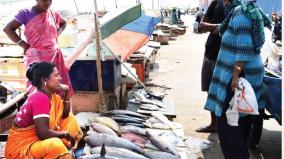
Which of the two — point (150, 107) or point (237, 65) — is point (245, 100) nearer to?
point (237, 65)

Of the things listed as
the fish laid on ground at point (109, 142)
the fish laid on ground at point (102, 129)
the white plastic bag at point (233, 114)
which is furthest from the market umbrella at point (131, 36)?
the white plastic bag at point (233, 114)

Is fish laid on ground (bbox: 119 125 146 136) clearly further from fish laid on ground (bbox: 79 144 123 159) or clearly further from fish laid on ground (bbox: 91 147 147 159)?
fish laid on ground (bbox: 79 144 123 159)

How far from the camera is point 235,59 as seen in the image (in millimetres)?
3914

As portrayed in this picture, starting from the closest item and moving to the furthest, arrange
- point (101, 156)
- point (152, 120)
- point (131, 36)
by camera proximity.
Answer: point (101, 156) < point (152, 120) < point (131, 36)

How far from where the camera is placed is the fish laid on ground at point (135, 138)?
4.50 metres

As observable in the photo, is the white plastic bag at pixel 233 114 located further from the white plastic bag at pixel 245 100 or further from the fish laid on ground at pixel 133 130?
the fish laid on ground at pixel 133 130

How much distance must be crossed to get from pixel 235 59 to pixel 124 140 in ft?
4.63

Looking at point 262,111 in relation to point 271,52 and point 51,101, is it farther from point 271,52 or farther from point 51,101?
point 51,101

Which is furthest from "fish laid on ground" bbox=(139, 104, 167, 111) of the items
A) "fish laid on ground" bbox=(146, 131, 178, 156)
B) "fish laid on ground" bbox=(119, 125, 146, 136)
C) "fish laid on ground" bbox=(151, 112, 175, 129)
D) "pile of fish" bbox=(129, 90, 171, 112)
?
"fish laid on ground" bbox=(146, 131, 178, 156)

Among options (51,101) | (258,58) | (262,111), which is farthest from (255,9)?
(51,101)

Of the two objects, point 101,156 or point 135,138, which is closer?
point 101,156

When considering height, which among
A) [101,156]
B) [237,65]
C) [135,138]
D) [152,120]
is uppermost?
[237,65]

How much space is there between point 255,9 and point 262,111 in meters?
1.62

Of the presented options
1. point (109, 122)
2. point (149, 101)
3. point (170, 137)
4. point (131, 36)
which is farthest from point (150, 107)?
point (131, 36)
